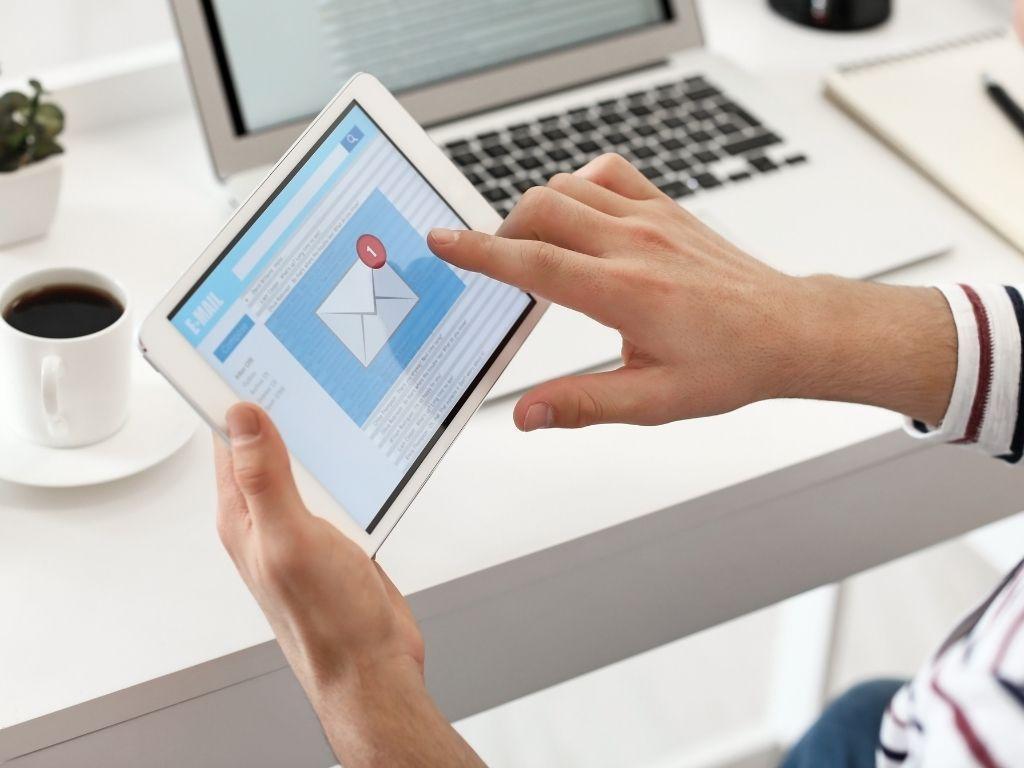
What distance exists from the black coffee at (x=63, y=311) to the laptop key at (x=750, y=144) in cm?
49

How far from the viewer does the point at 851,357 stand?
0.69 m

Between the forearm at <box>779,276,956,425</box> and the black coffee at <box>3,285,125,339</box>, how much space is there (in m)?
0.40

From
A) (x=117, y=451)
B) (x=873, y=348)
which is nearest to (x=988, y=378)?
(x=873, y=348)

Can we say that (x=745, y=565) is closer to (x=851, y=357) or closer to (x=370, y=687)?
(x=851, y=357)

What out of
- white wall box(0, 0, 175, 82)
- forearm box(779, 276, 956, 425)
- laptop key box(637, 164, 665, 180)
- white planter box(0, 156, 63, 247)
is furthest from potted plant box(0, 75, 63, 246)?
forearm box(779, 276, 956, 425)

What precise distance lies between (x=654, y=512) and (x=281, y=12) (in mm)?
486

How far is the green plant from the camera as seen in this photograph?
0.85 meters

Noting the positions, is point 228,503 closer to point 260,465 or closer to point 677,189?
point 260,465

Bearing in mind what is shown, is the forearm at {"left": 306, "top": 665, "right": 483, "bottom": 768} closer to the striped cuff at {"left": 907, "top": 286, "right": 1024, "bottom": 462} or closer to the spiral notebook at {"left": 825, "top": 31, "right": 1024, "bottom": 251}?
the striped cuff at {"left": 907, "top": 286, "right": 1024, "bottom": 462}

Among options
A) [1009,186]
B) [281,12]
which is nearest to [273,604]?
[281,12]

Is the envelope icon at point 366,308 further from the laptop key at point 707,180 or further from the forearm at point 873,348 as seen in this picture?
the laptop key at point 707,180

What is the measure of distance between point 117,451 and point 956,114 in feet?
2.37

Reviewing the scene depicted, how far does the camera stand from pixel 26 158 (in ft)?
2.81

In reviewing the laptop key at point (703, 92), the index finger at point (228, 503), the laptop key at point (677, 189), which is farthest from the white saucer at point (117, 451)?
the laptop key at point (703, 92)
